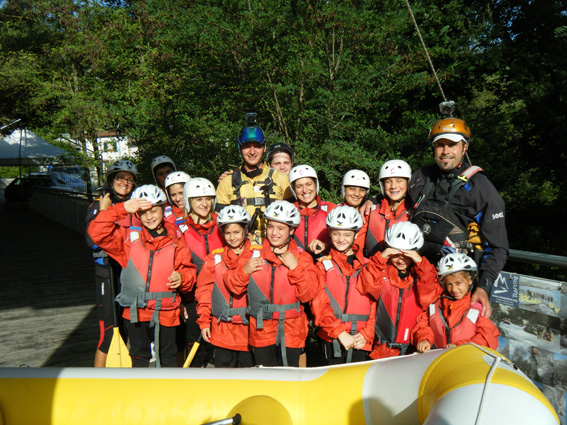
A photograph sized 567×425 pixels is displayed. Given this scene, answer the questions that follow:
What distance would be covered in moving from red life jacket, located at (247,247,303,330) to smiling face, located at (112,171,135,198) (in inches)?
80.5

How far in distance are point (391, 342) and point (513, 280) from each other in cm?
116

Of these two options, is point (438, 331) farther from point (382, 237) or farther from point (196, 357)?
point (196, 357)

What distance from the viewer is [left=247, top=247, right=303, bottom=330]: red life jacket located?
4.36m

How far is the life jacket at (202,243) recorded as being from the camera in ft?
17.0

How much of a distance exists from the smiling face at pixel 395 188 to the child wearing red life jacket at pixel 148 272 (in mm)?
2131

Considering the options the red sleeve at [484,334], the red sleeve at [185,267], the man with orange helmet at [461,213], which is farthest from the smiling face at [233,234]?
the red sleeve at [484,334]

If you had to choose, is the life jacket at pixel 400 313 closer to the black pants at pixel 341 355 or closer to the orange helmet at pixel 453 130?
the black pants at pixel 341 355

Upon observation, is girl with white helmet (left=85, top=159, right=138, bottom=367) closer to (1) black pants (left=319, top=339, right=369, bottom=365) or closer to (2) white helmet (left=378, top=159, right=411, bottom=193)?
(1) black pants (left=319, top=339, right=369, bottom=365)

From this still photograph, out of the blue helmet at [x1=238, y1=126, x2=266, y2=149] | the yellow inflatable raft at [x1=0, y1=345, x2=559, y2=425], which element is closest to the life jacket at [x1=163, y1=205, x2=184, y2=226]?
the blue helmet at [x1=238, y1=126, x2=266, y2=149]

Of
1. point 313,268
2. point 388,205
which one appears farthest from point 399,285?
point 388,205

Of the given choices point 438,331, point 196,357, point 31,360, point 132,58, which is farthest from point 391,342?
point 132,58

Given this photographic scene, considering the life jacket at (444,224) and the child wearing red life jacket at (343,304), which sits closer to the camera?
the life jacket at (444,224)

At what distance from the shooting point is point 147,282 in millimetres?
4730

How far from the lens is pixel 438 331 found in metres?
4.02
